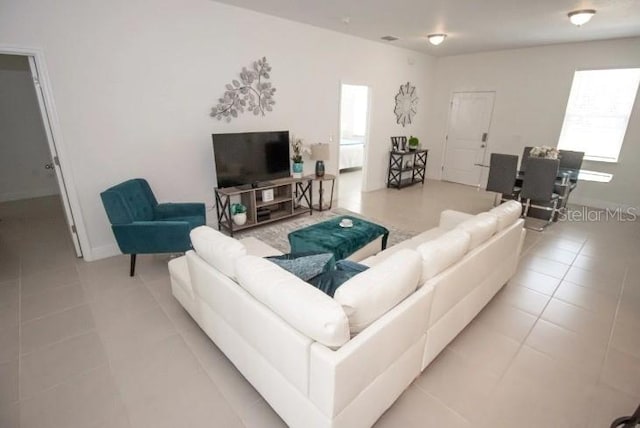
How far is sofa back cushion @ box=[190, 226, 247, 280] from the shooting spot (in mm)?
1831

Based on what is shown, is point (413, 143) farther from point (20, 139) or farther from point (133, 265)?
point (20, 139)

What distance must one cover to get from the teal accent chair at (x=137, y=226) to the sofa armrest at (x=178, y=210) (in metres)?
0.16

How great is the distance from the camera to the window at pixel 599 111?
17.3ft

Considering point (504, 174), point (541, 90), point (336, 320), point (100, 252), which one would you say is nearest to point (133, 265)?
point (100, 252)

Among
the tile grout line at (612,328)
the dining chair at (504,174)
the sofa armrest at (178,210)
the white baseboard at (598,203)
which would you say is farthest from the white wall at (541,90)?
the sofa armrest at (178,210)

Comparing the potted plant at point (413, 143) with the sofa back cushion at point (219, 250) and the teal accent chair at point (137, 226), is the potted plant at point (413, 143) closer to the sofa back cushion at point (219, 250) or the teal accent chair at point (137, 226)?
the teal accent chair at point (137, 226)

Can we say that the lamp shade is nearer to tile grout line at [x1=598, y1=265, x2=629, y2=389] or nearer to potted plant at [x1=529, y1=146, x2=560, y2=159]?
potted plant at [x1=529, y1=146, x2=560, y2=159]

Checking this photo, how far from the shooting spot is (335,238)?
3.07m

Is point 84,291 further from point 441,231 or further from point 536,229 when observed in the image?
point 536,229

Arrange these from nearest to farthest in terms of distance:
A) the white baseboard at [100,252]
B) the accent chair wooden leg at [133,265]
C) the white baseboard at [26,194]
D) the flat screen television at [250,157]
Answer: the accent chair wooden leg at [133,265] → the white baseboard at [100,252] → the flat screen television at [250,157] → the white baseboard at [26,194]

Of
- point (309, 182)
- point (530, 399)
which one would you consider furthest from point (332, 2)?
point (530, 399)

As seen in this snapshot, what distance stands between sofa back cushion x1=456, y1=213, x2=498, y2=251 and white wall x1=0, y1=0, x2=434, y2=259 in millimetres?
3217

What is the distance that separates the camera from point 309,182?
5.03 metres

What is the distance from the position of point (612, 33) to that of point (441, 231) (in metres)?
4.55
